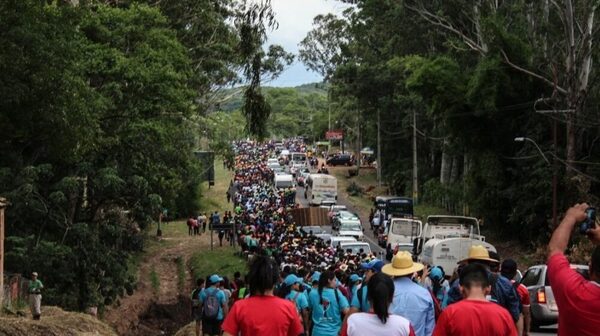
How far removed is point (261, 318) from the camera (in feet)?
21.2

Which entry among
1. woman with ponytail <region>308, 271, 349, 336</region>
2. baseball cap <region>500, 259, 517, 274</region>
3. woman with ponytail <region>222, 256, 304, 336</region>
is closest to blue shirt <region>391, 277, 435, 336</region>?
woman with ponytail <region>222, 256, 304, 336</region>

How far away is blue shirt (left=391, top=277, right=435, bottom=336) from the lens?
7.62 metres

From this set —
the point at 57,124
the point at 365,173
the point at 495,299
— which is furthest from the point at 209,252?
the point at 365,173

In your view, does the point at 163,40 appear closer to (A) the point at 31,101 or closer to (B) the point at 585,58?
(A) the point at 31,101

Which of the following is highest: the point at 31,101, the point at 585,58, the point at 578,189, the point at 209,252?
the point at 585,58

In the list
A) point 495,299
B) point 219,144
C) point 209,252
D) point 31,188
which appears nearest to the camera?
point 495,299

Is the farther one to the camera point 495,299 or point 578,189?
point 578,189

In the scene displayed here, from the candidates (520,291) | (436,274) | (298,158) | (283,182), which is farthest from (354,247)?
(298,158)

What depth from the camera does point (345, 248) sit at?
110 ft

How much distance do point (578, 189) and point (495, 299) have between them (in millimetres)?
29941

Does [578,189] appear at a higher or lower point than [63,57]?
lower

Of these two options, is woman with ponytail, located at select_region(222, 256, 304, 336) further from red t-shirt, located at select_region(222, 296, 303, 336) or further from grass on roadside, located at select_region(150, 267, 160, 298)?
grass on roadside, located at select_region(150, 267, 160, 298)

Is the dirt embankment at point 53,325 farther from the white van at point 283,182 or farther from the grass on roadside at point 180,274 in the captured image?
the white van at point 283,182

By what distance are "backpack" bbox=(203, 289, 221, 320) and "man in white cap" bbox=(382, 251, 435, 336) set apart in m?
7.40
